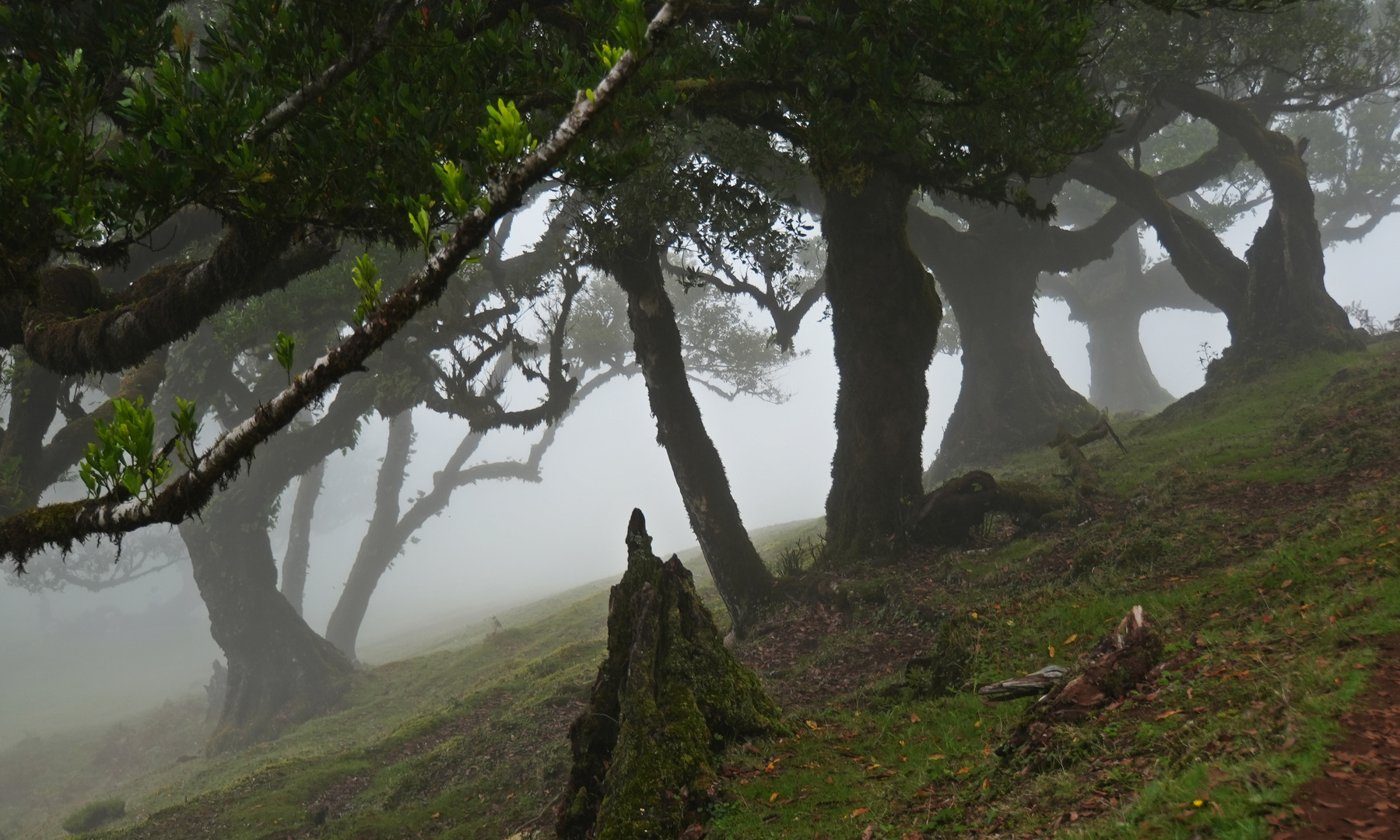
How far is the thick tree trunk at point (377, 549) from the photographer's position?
34969 millimetres

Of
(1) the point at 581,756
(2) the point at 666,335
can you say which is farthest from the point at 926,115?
(1) the point at 581,756

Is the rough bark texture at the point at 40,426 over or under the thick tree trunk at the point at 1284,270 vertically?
over

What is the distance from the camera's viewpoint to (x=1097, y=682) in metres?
5.24

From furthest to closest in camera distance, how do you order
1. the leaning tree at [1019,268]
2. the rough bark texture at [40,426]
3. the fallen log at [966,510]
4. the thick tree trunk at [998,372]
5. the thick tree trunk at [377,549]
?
1. the thick tree trunk at [377,549]
2. the thick tree trunk at [998,372]
3. the leaning tree at [1019,268]
4. the fallen log at [966,510]
5. the rough bark texture at [40,426]

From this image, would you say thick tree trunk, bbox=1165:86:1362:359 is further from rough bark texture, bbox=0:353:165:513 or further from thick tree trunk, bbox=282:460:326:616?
thick tree trunk, bbox=282:460:326:616

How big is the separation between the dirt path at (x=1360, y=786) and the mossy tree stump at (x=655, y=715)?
3706mm

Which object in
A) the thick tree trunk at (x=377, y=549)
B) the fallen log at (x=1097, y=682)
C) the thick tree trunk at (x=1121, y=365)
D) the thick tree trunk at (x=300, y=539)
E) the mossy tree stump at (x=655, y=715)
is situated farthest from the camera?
the thick tree trunk at (x=1121, y=365)

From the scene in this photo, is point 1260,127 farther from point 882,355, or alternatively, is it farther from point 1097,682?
point 1097,682

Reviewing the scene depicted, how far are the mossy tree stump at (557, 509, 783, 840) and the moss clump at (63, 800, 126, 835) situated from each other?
16.9m

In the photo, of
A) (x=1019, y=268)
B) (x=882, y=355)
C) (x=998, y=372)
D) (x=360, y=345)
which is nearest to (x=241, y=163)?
(x=360, y=345)

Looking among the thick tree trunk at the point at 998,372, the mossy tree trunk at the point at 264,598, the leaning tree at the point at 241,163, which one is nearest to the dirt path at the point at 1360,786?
the leaning tree at the point at 241,163

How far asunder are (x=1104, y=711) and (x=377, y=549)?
3670 cm

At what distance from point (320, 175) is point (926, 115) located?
35.4 ft

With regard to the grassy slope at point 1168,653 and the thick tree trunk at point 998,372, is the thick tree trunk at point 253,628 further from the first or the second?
the thick tree trunk at point 998,372
